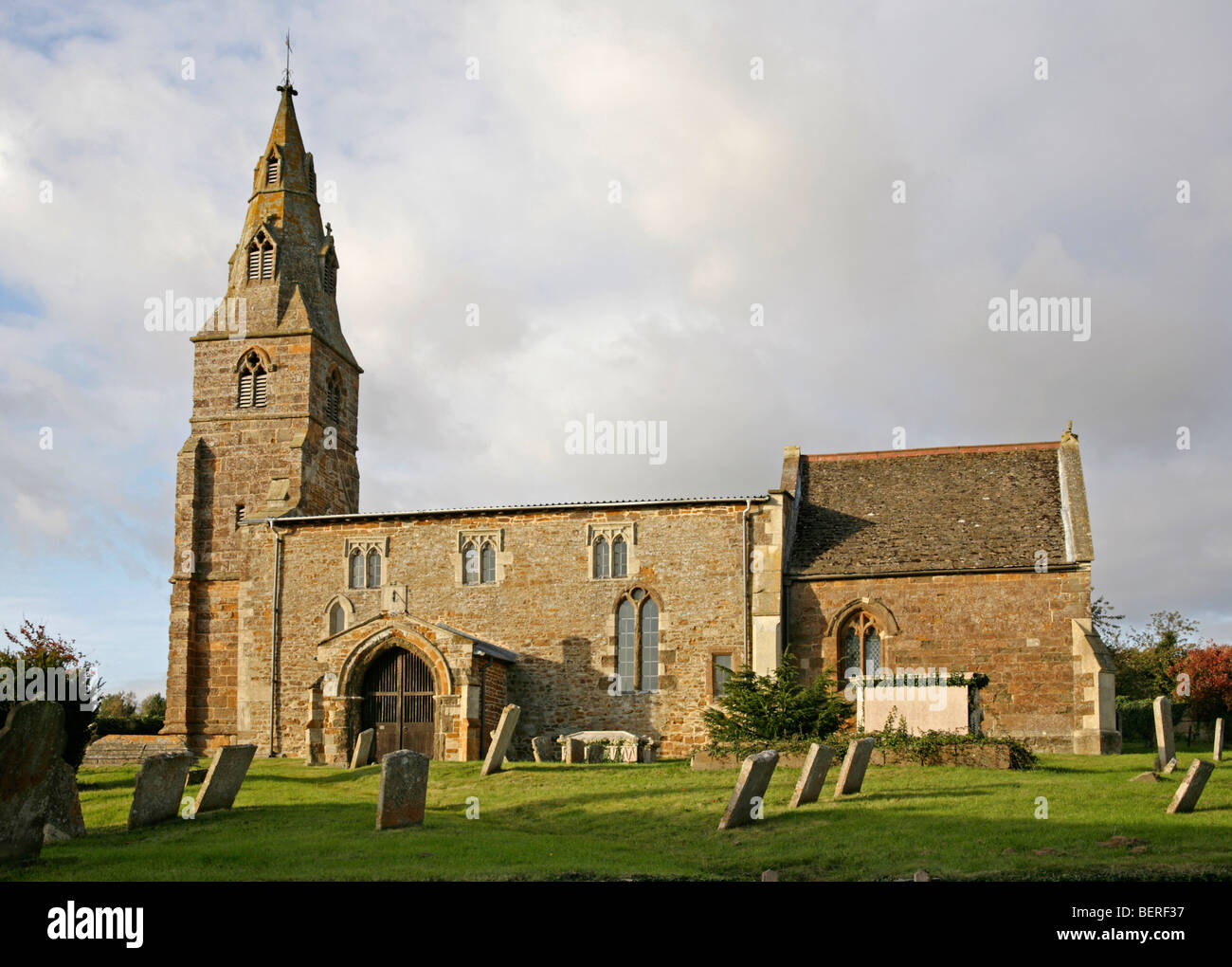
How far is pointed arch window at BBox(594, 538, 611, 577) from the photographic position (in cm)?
3419

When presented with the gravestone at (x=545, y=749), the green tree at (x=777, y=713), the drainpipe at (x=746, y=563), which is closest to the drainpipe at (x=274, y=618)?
the gravestone at (x=545, y=749)

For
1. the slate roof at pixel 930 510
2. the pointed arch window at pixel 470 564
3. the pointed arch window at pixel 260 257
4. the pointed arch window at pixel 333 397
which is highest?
the pointed arch window at pixel 260 257

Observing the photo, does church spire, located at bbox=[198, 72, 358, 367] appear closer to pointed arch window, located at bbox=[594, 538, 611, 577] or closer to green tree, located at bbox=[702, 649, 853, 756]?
pointed arch window, located at bbox=[594, 538, 611, 577]

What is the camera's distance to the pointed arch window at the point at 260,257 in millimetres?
43469

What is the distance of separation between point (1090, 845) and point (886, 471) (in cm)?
2178

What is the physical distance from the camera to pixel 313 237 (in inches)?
1768

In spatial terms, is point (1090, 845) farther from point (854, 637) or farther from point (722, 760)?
Result: point (854, 637)

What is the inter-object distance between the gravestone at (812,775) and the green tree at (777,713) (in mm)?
6386

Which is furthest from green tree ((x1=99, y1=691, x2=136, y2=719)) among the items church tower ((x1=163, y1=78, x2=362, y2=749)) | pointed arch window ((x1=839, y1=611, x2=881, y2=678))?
pointed arch window ((x1=839, y1=611, x2=881, y2=678))

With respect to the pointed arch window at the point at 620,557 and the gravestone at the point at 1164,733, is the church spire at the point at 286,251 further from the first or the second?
the gravestone at the point at 1164,733

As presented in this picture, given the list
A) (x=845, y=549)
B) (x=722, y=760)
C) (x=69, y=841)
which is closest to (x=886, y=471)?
(x=845, y=549)

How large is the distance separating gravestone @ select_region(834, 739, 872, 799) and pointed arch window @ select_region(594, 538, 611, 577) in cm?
1458

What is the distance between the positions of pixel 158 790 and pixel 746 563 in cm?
1728
